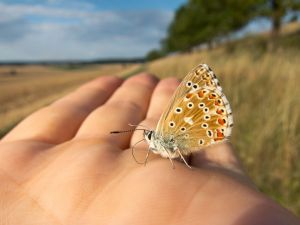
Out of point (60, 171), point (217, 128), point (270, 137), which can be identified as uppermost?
point (60, 171)

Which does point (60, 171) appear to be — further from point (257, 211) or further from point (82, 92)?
point (82, 92)

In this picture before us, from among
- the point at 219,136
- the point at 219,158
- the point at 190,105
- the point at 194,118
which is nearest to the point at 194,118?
the point at 194,118

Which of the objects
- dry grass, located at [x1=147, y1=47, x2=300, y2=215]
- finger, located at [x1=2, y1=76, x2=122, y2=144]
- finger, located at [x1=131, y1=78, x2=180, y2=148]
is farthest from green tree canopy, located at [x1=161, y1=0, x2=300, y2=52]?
finger, located at [x1=2, y1=76, x2=122, y2=144]

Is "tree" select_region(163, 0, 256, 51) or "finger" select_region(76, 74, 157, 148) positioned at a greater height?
"finger" select_region(76, 74, 157, 148)

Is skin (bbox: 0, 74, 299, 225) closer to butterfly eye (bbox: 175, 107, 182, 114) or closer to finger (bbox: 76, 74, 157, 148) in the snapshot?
finger (bbox: 76, 74, 157, 148)

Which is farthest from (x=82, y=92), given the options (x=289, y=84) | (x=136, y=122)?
(x=289, y=84)

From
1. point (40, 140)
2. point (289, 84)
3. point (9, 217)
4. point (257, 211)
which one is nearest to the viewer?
point (257, 211)
